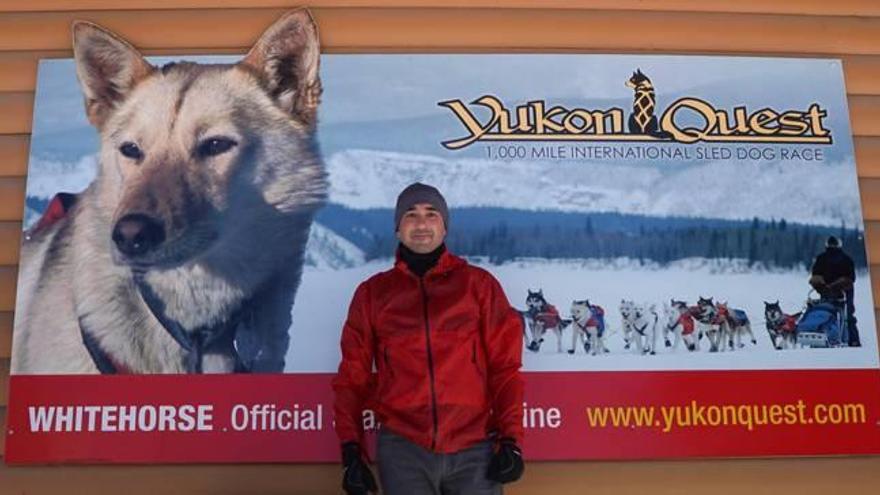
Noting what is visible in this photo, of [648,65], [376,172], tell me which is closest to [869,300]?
[648,65]

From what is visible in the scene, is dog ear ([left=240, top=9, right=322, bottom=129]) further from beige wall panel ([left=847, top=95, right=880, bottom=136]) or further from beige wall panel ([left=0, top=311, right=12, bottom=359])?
beige wall panel ([left=847, top=95, right=880, bottom=136])

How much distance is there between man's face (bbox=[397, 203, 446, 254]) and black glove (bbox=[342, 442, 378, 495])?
23.0 inches

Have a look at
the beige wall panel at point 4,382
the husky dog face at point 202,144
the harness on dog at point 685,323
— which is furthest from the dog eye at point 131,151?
the harness on dog at point 685,323

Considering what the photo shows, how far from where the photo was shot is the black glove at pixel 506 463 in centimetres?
200

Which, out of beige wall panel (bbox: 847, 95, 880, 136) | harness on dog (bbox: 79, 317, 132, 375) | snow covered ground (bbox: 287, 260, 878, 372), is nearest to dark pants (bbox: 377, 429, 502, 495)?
snow covered ground (bbox: 287, 260, 878, 372)

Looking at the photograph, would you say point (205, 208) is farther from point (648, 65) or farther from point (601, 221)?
point (648, 65)

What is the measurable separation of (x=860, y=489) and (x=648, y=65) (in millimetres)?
1607

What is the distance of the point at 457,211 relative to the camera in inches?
101

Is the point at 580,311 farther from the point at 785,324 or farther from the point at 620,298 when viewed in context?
the point at 785,324

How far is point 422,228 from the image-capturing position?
215cm

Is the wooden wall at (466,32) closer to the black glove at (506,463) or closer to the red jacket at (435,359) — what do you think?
the red jacket at (435,359)

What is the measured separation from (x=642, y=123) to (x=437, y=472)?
1424 millimetres

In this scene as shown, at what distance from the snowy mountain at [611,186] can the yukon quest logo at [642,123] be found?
0.10 m

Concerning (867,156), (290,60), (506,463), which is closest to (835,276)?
(867,156)
